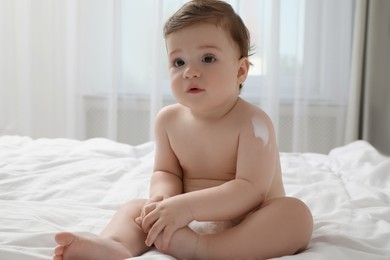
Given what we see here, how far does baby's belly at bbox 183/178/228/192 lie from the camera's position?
111cm

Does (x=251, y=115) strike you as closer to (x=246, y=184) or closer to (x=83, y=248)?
(x=246, y=184)

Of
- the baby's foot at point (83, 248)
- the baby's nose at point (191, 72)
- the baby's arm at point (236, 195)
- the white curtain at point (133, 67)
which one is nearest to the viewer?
the baby's foot at point (83, 248)

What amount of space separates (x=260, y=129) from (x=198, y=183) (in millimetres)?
186

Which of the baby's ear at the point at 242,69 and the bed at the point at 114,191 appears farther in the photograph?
the baby's ear at the point at 242,69

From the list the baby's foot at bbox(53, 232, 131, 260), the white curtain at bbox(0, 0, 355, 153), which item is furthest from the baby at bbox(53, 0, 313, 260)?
the white curtain at bbox(0, 0, 355, 153)

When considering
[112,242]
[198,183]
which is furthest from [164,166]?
[112,242]

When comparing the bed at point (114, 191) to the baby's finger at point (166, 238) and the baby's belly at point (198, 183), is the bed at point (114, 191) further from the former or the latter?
the baby's belly at point (198, 183)

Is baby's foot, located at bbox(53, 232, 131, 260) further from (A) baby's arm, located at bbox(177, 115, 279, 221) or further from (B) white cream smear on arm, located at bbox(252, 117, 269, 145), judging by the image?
(B) white cream smear on arm, located at bbox(252, 117, 269, 145)

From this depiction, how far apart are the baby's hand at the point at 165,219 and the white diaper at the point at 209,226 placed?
0.25 feet

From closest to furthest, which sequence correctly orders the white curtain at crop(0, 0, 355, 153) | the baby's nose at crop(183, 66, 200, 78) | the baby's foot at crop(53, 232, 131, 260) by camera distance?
the baby's foot at crop(53, 232, 131, 260) → the baby's nose at crop(183, 66, 200, 78) → the white curtain at crop(0, 0, 355, 153)

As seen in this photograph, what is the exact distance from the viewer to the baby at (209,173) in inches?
36.0

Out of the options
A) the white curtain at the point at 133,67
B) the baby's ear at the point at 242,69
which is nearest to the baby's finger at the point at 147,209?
the baby's ear at the point at 242,69

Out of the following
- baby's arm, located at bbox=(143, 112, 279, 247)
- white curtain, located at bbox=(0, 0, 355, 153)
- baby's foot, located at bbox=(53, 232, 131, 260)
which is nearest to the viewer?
baby's foot, located at bbox=(53, 232, 131, 260)

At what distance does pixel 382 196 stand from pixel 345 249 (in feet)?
1.54
